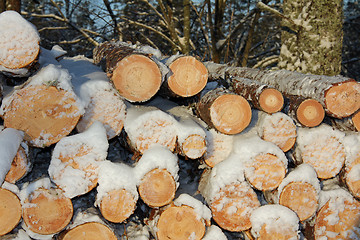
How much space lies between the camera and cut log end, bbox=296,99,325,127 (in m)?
2.11

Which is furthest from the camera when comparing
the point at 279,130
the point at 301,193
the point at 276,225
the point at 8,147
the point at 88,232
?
the point at 279,130

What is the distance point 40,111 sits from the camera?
1.83 meters

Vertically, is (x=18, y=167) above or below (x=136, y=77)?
below

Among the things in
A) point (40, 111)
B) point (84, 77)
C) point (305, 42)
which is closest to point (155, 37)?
point (305, 42)

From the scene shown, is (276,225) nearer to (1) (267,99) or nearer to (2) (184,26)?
(1) (267,99)

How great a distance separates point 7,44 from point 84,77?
0.61m

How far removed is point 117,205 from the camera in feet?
5.76

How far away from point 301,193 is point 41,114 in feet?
5.81

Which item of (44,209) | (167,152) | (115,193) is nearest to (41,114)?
(44,209)

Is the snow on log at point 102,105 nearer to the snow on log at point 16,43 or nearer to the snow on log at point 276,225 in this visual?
the snow on log at point 16,43

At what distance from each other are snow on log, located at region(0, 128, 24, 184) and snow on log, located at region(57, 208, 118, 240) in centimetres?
49

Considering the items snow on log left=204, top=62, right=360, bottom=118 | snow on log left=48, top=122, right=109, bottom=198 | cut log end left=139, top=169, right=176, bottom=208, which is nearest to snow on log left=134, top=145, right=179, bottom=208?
cut log end left=139, top=169, right=176, bottom=208

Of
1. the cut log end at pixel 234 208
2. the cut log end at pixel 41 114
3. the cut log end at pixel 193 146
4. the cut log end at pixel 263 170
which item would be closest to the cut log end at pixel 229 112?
the cut log end at pixel 193 146

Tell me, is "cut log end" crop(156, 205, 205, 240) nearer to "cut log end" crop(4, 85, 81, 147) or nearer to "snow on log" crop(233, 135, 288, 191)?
"snow on log" crop(233, 135, 288, 191)
